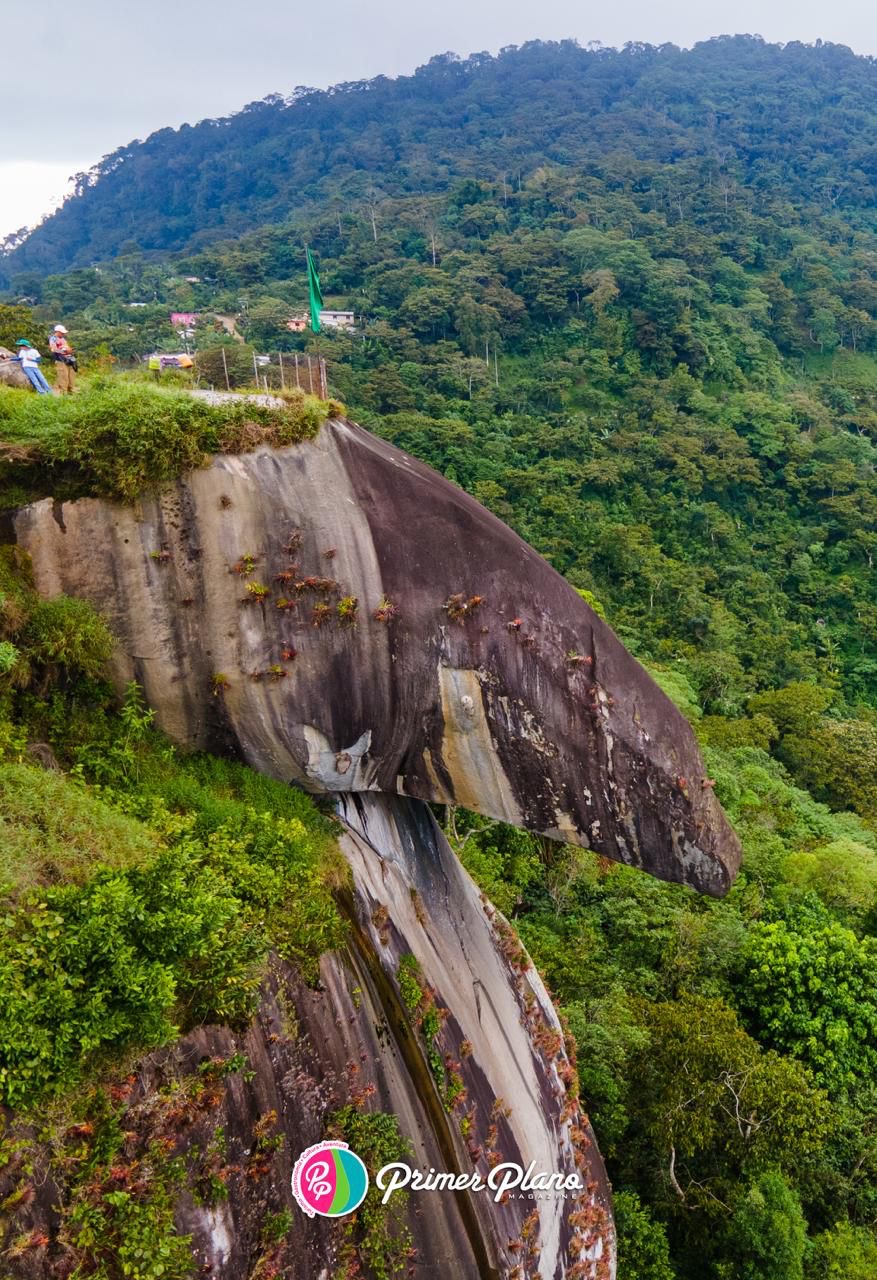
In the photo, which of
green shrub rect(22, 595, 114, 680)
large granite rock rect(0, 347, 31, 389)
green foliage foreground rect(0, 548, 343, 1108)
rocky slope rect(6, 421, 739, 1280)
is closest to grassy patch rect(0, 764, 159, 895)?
green foliage foreground rect(0, 548, 343, 1108)

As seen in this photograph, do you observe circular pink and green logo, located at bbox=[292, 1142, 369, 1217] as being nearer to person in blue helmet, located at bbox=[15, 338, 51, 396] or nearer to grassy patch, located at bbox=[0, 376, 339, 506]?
grassy patch, located at bbox=[0, 376, 339, 506]

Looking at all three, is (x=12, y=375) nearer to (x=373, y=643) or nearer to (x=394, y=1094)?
(x=373, y=643)

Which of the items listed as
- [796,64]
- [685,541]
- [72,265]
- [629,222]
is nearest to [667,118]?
[796,64]

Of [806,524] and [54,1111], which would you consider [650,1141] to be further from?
[806,524]

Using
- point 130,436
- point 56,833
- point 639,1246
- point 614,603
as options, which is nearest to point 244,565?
point 130,436

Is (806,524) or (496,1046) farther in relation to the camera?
(806,524)

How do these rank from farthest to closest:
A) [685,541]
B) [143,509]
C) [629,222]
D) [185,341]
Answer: [629,222]
[185,341]
[685,541]
[143,509]
